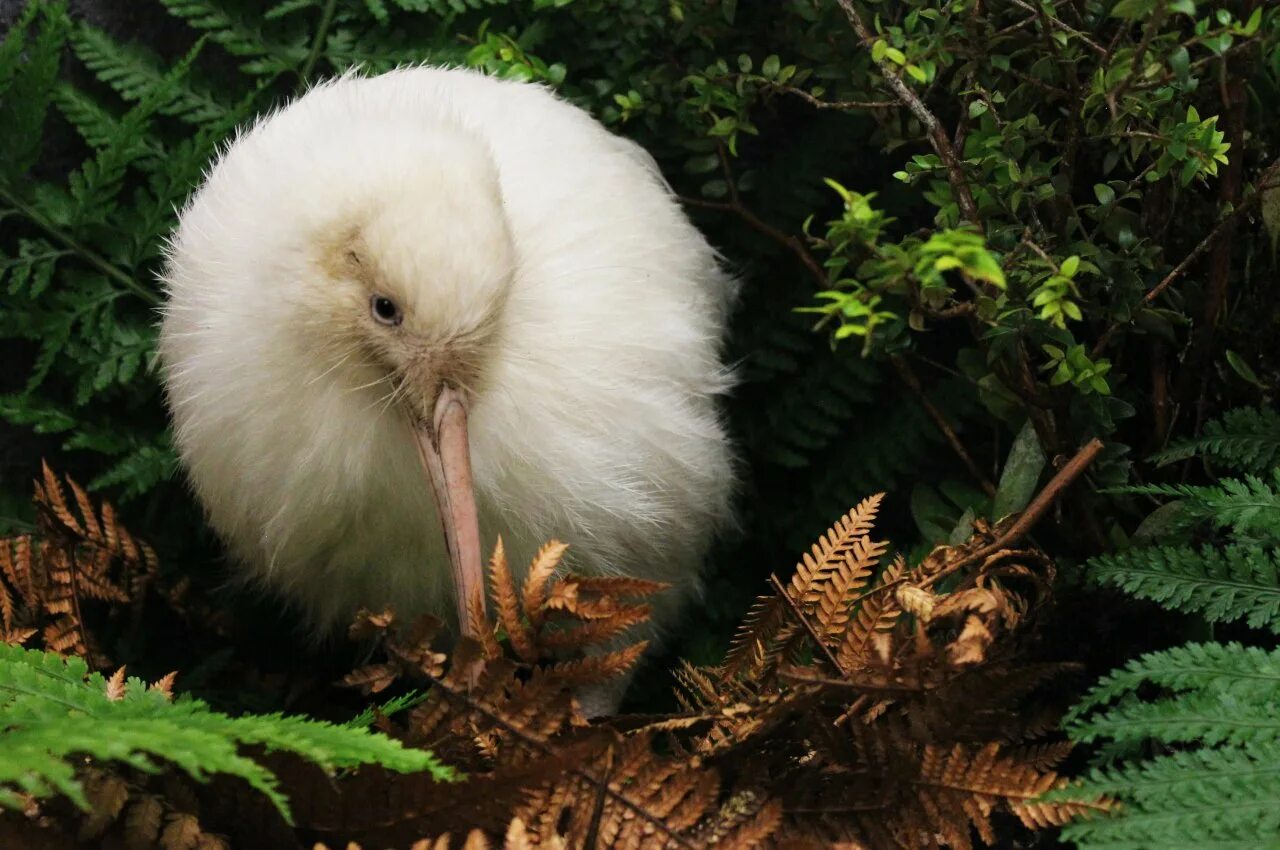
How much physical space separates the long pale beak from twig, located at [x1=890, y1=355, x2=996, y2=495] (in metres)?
0.68

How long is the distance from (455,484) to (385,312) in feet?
0.79

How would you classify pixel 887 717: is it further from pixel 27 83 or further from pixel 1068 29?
pixel 27 83

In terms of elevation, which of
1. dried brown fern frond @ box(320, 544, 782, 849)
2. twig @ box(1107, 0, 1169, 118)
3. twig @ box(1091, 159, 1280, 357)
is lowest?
dried brown fern frond @ box(320, 544, 782, 849)

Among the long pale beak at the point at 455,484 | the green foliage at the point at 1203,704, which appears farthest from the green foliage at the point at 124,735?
the green foliage at the point at 1203,704

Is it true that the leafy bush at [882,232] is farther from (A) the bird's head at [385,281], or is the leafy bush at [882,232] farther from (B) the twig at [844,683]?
(A) the bird's head at [385,281]

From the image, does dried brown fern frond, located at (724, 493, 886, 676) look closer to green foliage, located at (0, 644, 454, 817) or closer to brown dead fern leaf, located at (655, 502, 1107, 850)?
brown dead fern leaf, located at (655, 502, 1107, 850)

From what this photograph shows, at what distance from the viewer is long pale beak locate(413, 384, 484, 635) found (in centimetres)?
151

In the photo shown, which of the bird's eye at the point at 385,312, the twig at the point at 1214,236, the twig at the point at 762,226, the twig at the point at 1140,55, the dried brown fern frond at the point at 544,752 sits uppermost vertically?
the twig at the point at 1140,55

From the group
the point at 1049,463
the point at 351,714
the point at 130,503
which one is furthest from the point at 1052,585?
the point at 130,503

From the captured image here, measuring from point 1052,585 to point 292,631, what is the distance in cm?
129

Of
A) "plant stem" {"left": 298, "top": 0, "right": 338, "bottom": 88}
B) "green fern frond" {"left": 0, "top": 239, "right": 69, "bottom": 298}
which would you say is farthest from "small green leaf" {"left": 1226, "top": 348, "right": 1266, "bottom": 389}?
"green fern frond" {"left": 0, "top": 239, "right": 69, "bottom": 298}

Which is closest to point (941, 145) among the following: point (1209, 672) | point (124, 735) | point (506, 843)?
point (1209, 672)

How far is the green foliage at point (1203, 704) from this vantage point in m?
1.06

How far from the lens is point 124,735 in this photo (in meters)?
0.98
